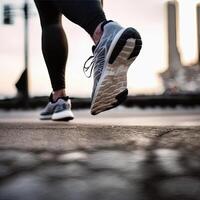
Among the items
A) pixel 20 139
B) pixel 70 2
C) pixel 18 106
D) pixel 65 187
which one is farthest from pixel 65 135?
pixel 18 106

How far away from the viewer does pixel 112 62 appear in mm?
2115

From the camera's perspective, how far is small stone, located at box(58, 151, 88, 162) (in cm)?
120

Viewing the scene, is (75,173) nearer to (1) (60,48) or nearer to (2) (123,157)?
(2) (123,157)

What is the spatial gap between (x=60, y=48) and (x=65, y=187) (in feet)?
6.75

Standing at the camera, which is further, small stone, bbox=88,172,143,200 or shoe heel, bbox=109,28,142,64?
shoe heel, bbox=109,28,142,64

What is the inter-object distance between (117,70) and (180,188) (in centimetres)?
133

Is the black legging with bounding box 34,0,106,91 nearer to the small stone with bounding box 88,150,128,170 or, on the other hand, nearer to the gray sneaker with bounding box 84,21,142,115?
the gray sneaker with bounding box 84,21,142,115

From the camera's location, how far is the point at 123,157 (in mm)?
1248

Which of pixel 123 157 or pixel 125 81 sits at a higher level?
pixel 125 81

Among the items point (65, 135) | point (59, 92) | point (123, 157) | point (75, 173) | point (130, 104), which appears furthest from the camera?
point (130, 104)

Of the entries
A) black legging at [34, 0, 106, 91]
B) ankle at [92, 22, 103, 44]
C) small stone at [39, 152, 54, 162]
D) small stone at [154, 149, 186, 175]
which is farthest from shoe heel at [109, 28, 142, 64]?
small stone at [39, 152, 54, 162]

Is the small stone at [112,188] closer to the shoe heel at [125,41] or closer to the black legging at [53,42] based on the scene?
the shoe heel at [125,41]

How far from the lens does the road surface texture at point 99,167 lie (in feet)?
2.77

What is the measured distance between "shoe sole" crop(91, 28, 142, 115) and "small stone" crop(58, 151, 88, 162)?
82 centimetres
